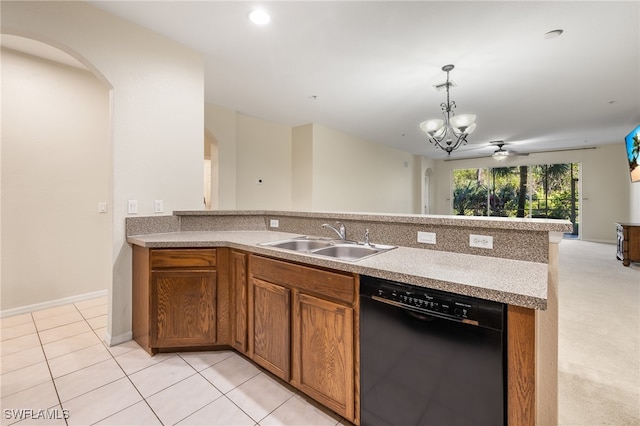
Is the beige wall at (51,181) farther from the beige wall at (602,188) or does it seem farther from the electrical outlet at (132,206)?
the beige wall at (602,188)

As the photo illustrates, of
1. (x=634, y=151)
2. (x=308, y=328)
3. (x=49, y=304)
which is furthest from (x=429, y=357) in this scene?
(x=634, y=151)

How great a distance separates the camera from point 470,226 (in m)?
1.64

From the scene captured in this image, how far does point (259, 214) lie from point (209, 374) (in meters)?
1.45

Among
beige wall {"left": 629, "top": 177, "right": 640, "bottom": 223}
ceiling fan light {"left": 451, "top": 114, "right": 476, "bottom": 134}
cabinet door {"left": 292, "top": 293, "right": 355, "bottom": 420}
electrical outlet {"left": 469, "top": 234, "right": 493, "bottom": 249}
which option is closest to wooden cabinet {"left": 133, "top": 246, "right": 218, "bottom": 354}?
cabinet door {"left": 292, "top": 293, "right": 355, "bottom": 420}

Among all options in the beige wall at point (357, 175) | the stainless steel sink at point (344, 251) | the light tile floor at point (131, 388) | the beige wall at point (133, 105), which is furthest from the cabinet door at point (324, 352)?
the beige wall at point (357, 175)

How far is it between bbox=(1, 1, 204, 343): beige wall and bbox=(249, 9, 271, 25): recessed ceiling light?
0.88 m

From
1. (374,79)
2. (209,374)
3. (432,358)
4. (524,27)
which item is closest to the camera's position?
(432,358)

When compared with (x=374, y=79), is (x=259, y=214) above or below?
below

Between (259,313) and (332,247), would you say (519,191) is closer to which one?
(332,247)

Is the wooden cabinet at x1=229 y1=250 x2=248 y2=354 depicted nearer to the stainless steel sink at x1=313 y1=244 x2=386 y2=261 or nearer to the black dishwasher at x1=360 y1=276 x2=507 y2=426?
the stainless steel sink at x1=313 y1=244 x2=386 y2=261

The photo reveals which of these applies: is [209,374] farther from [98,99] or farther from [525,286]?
[98,99]

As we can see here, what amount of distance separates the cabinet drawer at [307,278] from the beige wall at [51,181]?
1.78 m

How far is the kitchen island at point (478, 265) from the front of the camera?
0.99 metres

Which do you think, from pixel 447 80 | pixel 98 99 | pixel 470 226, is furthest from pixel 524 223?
pixel 98 99
